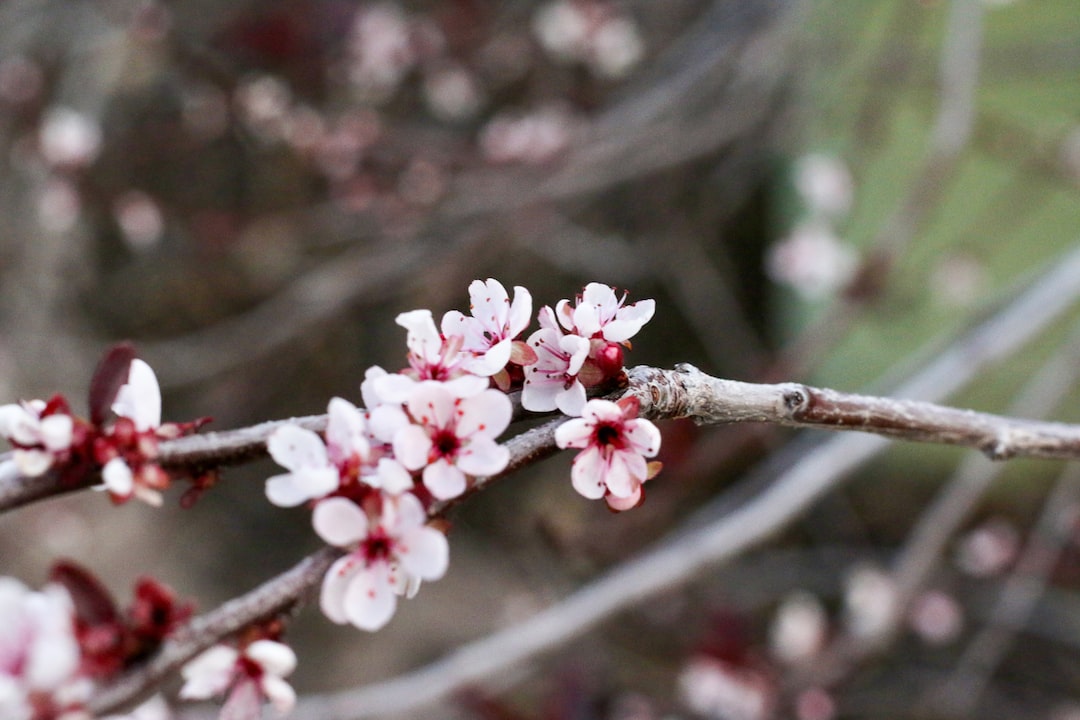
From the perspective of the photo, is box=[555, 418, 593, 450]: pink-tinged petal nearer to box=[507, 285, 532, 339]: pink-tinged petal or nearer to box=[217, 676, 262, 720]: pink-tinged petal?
box=[507, 285, 532, 339]: pink-tinged petal

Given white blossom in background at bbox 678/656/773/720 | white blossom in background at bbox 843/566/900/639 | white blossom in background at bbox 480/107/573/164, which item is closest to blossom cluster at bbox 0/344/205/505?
white blossom in background at bbox 678/656/773/720

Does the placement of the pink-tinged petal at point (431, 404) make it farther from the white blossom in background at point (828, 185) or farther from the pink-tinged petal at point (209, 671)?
the white blossom in background at point (828, 185)

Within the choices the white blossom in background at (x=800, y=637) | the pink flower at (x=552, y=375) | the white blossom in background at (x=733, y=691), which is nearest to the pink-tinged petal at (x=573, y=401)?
the pink flower at (x=552, y=375)

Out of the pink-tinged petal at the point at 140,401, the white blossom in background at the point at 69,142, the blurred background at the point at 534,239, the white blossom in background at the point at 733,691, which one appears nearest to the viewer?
the pink-tinged petal at the point at 140,401

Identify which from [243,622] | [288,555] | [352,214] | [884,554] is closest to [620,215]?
[352,214]

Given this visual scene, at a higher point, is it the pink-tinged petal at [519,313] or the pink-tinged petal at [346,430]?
the pink-tinged petal at [519,313]

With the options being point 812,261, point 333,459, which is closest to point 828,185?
point 812,261

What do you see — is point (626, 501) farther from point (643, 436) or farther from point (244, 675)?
point (244, 675)
